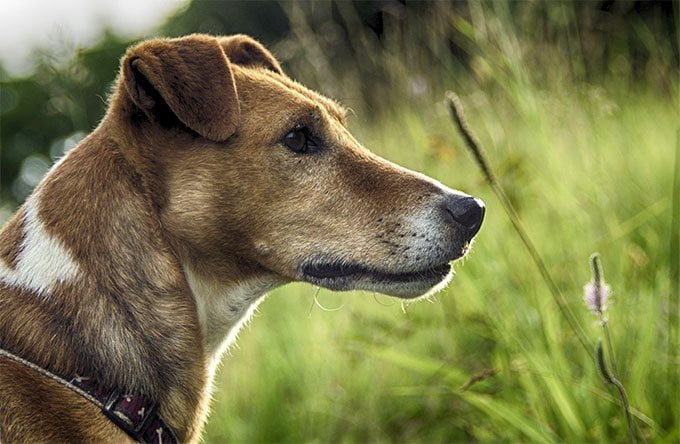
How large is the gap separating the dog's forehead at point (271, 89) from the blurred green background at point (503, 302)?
1.70ft

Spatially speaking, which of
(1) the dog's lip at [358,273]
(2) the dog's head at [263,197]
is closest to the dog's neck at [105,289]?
(2) the dog's head at [263,197]

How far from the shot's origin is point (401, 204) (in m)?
2.90

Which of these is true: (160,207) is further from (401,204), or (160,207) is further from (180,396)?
(401,204)

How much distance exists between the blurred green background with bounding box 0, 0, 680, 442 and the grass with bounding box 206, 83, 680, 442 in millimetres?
11

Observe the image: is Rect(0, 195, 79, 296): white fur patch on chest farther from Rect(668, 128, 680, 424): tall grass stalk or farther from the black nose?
Rect(668, 128, 680, 424): tall grass stalk

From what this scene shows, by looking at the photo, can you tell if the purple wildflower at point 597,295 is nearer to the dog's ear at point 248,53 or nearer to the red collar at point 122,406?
the red collar at point 122,406

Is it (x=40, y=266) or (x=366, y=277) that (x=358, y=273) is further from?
(x=40, y=266)

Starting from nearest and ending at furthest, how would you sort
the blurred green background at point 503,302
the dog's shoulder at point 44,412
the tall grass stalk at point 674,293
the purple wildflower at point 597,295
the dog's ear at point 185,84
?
the purple wildflower at point 597,295 → the dog's shoulder at point 44,412 → the dog's ear at point 185,84 → the tall grass stalk at point 674,293 → the blurred green background at point 503,302

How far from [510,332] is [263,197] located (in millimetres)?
1157

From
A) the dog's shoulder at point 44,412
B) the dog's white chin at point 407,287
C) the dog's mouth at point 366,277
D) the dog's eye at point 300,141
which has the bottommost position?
the dog's white chin at point 407,287

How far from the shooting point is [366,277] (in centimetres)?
292

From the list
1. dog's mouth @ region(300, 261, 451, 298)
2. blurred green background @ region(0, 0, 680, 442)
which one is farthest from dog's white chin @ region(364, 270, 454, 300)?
blurred green background @ region(0, 0, 680, 442)

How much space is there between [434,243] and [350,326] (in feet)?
6.65

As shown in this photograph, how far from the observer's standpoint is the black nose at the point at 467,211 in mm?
2838
